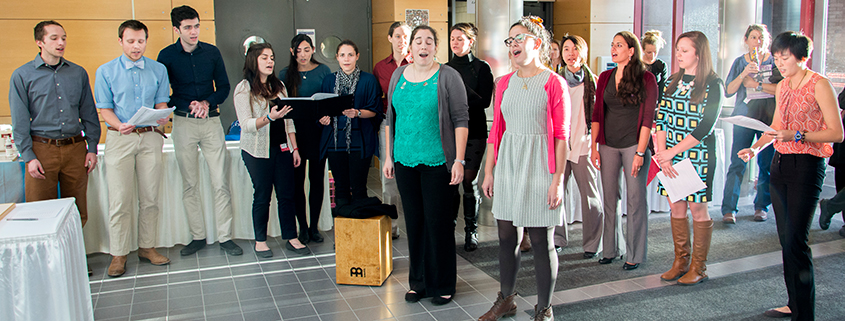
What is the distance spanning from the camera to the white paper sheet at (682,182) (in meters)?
3.63

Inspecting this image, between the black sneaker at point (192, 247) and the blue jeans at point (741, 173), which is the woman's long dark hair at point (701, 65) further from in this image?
the black sneaker at point (192, 247)

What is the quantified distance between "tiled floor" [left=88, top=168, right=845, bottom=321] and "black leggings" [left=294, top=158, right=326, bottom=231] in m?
0.31

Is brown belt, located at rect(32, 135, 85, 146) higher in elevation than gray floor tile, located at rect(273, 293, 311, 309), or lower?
higher

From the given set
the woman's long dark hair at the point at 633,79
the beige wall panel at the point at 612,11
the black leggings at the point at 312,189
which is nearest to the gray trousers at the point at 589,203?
the woman's long dark hair at the point at 633,79

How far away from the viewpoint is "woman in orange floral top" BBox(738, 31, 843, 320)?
2842 millimetres

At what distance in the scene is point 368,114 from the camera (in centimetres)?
427

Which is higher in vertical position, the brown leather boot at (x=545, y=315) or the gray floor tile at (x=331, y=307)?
the brown leather boot at (x=545, y=315)

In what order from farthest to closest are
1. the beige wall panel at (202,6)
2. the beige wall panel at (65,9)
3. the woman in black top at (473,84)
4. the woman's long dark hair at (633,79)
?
1. the beige wall panel at (202,6)
2. the beige wall panel at (65,9)
3. the woman in black top at (473,84)
4. the woman's long dark hair at (633,79)

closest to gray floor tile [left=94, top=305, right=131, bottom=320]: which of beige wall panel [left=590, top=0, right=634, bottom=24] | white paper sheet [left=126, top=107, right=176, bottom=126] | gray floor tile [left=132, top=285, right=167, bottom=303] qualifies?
gray floor tile [left=132, top=285, right=167, bottom=303]

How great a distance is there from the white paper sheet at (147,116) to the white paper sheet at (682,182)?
10.3 ft

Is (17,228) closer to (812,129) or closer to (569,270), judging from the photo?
(569,270)

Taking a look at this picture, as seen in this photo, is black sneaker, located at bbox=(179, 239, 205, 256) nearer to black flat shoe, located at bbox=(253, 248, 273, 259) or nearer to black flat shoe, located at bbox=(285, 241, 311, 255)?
black flat shoe, located at bbox=(253, 248, 273, 259)

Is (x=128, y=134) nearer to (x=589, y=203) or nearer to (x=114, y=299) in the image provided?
(x=114, y=299)

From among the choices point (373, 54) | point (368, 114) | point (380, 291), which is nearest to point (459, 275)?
point (380, 291)
